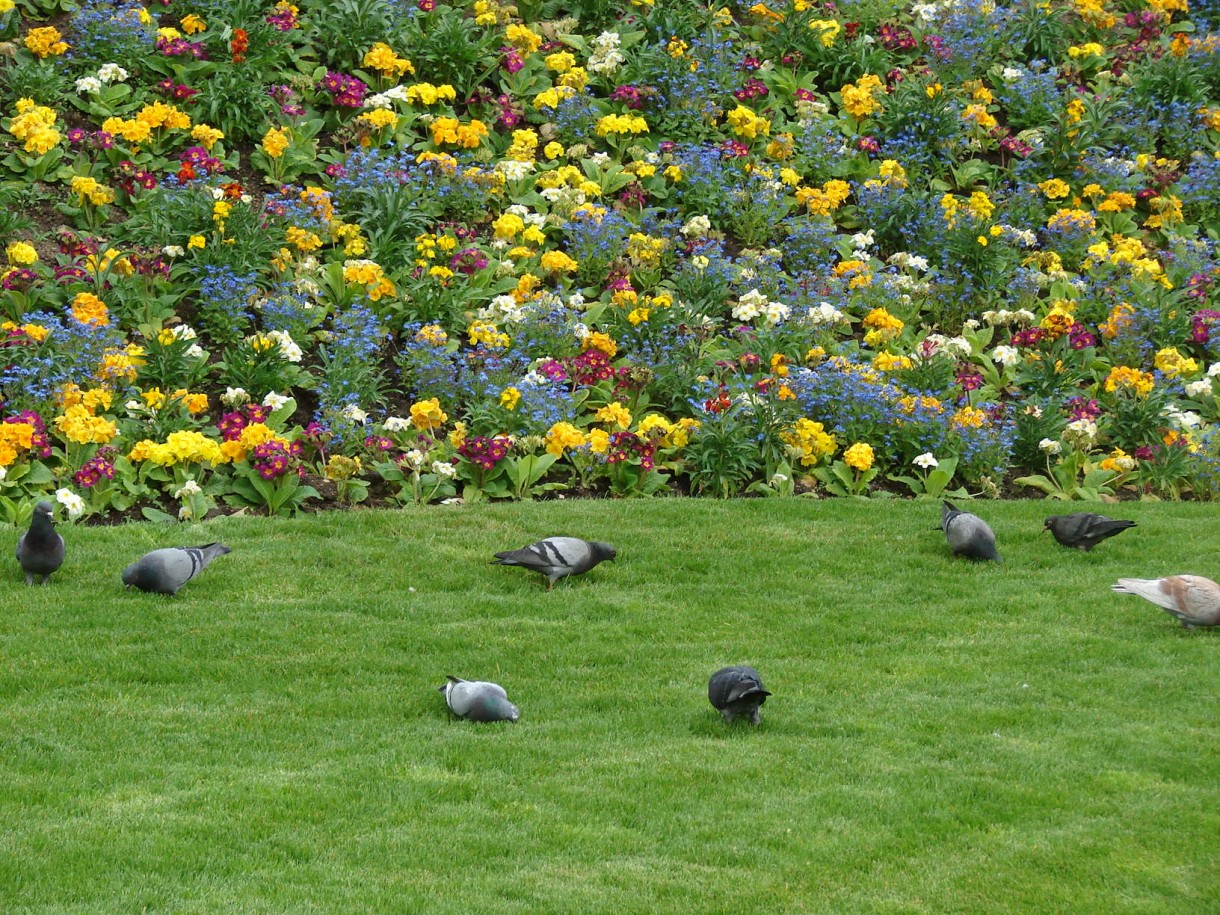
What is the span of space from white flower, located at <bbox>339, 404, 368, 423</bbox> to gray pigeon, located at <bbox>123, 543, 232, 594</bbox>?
185cm

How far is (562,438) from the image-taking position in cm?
963

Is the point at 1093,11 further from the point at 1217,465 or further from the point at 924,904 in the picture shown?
the point at 924,904

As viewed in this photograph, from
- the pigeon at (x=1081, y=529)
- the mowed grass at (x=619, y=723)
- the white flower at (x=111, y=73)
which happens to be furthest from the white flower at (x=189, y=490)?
the pigeon at (x=1081, y=529)

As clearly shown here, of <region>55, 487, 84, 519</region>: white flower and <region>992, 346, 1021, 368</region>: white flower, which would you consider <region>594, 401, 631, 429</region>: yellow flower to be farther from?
<region>55, 487, 84, 519</region>: white flower

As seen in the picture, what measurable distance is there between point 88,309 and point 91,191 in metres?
1.40

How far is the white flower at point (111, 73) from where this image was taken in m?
11.9

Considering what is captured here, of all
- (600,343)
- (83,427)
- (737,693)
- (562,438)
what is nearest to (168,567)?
(83,427)

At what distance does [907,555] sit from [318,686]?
366cm

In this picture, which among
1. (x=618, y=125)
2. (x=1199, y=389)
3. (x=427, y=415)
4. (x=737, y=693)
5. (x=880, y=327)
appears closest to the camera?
(x=737, y=693)

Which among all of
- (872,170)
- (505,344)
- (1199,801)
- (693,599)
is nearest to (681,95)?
(872,170)

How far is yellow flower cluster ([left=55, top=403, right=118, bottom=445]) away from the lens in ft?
29.1

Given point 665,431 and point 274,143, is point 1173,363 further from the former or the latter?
point 274,143

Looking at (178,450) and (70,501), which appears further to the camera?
(178,450)

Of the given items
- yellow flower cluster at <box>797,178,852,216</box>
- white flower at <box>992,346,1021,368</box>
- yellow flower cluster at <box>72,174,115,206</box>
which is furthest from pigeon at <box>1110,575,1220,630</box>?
yellow flower cluster at <box>72,174,115,206</box>
